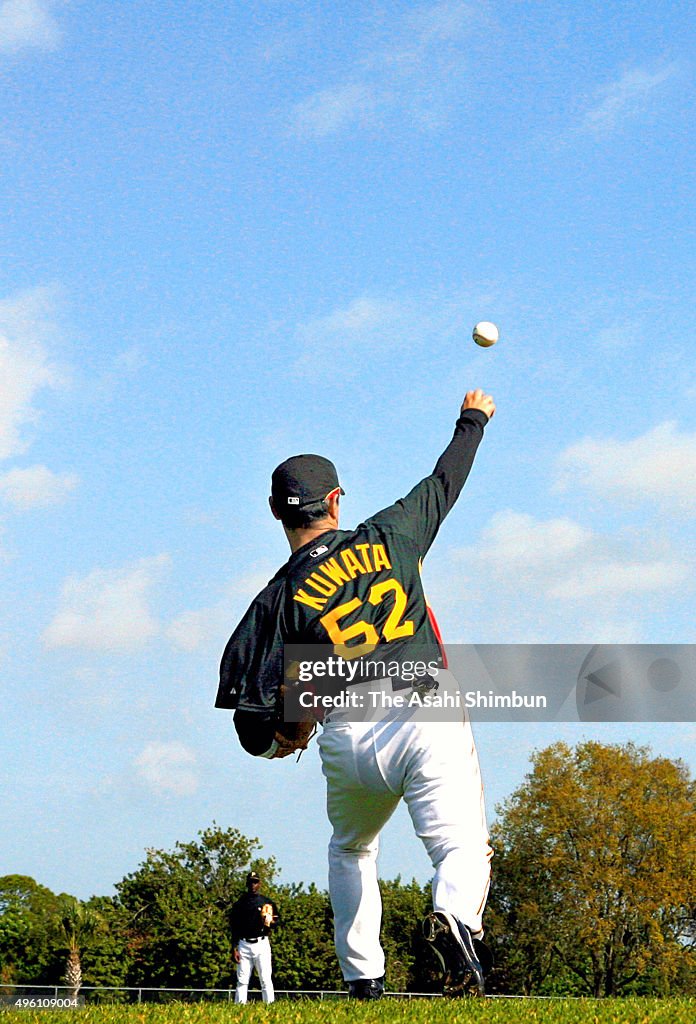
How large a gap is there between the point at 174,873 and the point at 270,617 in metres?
50.2

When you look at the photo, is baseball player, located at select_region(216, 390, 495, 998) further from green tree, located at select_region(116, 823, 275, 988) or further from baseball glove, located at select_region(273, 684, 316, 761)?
green tree, located at select_region(116, 823, 275, 988)

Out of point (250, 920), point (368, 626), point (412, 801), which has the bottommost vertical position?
point (250, 920)

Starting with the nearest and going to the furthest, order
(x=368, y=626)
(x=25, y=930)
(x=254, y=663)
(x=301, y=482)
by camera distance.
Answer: (x=368, y=626) < (x=254, y=663) < (x=301, y=482) < (x=25, y=930)

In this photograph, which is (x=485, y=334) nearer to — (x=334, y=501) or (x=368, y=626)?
(x=334, y=501)

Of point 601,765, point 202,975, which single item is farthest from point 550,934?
point 202,975

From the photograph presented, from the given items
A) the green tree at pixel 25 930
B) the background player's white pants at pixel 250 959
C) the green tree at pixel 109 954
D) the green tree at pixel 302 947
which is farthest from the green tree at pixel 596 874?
the background player's white pants at pixel 250 959

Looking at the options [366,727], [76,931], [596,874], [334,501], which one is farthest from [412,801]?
[76,931]

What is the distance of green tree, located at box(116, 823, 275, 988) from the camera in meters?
47.5

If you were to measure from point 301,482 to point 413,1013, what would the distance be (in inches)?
109

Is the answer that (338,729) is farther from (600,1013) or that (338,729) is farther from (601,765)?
(601,765)

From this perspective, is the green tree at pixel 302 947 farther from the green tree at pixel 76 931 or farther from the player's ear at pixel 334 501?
the player's ear at pixel 334 501

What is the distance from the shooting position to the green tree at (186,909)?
47.5 metres

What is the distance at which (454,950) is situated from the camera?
4695mm

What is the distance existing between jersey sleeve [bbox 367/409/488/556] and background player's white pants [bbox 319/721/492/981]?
1.18 metres
